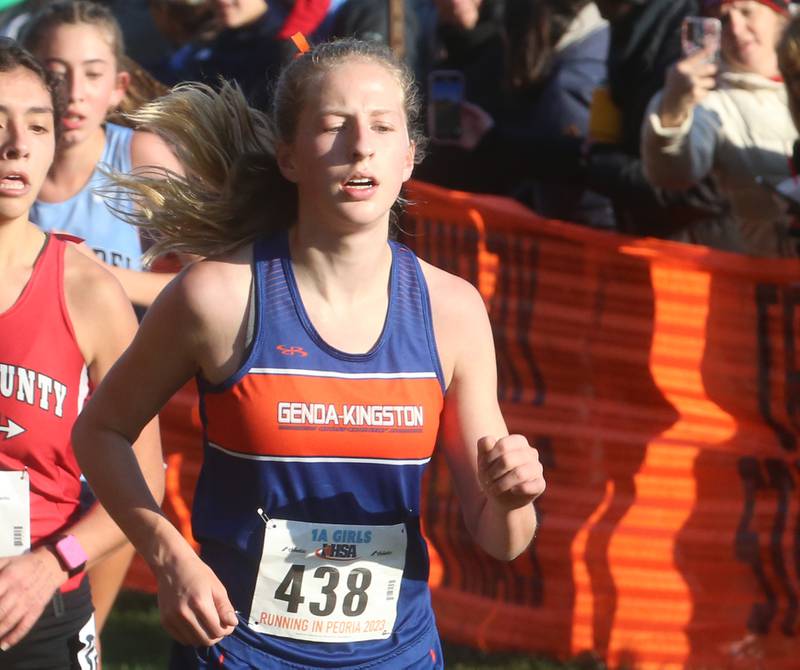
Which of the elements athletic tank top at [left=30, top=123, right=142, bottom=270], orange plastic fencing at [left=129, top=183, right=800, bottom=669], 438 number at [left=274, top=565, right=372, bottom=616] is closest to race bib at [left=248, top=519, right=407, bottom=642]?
438 number at [left=274, top=565, right=372, bottom=616]

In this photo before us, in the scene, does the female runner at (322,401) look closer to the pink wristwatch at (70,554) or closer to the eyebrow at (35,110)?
the pink wristwatch at (70,554)

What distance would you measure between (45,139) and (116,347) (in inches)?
22.0

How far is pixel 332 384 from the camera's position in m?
3.19

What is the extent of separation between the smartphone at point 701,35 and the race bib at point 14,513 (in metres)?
2.92

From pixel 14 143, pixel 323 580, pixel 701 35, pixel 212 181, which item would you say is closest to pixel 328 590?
pixel 323 580

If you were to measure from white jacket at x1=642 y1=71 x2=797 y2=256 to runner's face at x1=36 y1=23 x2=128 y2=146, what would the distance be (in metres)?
1.90

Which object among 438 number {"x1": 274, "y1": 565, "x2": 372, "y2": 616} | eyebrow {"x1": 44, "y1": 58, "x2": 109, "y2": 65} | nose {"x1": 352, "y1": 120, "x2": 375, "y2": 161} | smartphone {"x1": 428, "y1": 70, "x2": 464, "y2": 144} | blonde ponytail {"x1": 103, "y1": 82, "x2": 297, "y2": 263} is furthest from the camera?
smartphone {"x1": 428, "y1": 70, "x2": 464, "y2": 144}

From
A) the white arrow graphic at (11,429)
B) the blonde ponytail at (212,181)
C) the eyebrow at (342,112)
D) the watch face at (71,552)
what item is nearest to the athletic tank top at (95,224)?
the blonde ponytail at (212,181)

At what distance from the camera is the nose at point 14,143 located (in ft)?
12.2

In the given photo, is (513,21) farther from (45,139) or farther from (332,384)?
(332,384)

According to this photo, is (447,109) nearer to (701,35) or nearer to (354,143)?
(701,35)

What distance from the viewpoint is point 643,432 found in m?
5.68

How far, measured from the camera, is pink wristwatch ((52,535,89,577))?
3.52 metres

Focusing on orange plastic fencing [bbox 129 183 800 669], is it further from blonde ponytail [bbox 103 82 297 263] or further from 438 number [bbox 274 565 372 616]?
438 number [bbox 274 565 372 616]
